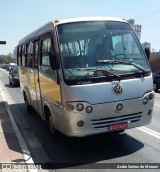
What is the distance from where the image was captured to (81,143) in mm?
7539

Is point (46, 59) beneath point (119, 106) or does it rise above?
above

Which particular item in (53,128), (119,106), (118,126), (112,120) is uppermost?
(119,106)

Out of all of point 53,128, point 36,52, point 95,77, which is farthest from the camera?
point 36,52

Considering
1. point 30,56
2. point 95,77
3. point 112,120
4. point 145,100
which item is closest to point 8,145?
point 112,120

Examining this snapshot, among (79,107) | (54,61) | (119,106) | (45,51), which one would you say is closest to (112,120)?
(119,106)

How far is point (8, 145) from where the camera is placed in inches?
292

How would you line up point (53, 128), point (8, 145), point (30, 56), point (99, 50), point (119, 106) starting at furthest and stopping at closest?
1. point (30, 56)
2. point (53, 128)
3. point (8, 145)
4. point (99, 50)
5. point (119, 106)

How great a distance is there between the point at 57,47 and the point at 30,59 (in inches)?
143

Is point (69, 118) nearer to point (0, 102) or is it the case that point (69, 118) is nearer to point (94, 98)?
point (94, 98)

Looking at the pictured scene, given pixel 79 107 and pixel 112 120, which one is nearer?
pixel 79 107

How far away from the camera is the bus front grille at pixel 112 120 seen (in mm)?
6449

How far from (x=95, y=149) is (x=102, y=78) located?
164 centimetres

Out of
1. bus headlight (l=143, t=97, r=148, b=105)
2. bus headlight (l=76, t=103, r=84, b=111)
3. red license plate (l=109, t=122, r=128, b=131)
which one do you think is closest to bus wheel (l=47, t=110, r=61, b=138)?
bus headlight (l=76, t=103, r=84, b=111)

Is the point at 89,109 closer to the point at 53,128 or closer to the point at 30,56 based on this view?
the point at 53,128
